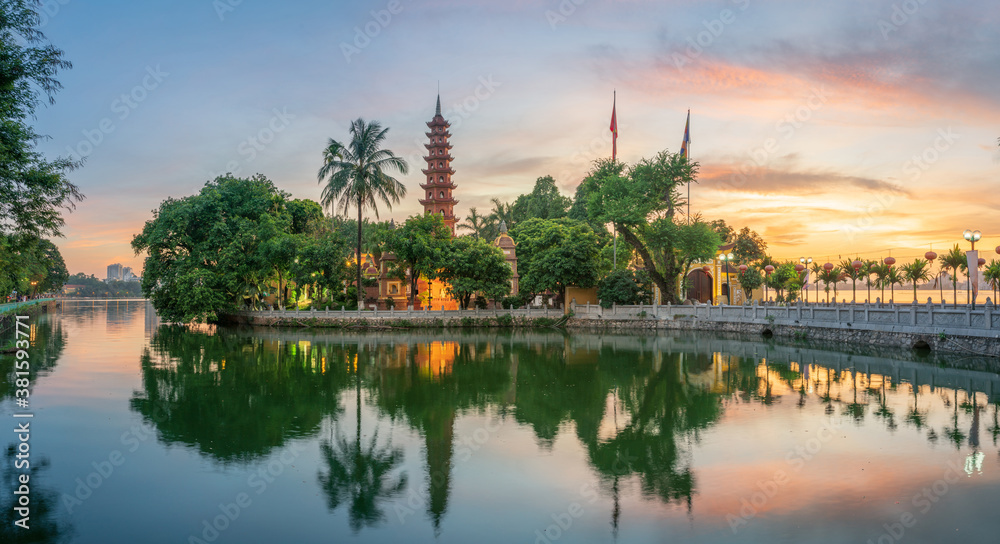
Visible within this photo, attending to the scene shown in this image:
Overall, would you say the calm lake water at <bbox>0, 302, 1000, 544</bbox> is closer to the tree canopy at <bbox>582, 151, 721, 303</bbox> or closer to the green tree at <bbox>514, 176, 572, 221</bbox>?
the tree canopy at <bbox>582, 151, 721, 303</bbox>

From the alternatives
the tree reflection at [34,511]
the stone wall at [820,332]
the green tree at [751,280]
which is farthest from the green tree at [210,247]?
the green tree at [751,280]

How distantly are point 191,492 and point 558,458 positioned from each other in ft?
17.4

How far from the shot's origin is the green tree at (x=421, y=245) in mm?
40906

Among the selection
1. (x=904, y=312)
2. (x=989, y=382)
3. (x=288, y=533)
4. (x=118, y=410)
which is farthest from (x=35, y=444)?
(x=904, y=312)

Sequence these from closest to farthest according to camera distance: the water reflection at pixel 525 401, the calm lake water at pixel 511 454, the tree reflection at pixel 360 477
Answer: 1. the calm lake water at pixel 511 454
2. the tree reflection at pixel 360 477
3. the water reflection at pixel 525 401

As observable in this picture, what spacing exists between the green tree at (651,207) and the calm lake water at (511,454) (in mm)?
22490

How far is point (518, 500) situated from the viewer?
27.0ft

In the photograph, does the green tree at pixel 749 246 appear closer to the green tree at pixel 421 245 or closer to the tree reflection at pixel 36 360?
the green tree at pixel 421 245

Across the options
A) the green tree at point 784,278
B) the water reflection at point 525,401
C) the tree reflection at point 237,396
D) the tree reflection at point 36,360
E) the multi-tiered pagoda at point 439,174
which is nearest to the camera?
the water reflection at point 525,401

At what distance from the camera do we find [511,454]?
34.0ft

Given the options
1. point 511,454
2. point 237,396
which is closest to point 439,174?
point 237,396

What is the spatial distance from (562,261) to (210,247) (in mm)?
23265

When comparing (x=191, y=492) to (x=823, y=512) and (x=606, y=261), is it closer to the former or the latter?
(x=823, y=512)

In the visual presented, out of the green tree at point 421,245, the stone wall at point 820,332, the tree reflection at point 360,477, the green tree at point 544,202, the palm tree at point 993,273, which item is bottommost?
the tree reflection at point 360,477
